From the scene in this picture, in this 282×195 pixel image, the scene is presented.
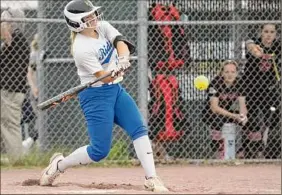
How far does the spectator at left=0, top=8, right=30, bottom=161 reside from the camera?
35.7 ft

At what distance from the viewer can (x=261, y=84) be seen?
37.6 feet

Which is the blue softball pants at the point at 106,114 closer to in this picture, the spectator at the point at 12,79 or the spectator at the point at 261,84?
the spectator at the point at 12,79

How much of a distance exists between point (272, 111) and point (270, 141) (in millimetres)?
406

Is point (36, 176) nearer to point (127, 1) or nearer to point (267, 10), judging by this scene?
point (127, 1)

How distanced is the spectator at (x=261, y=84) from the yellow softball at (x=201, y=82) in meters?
0.51

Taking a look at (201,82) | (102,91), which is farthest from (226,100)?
(102,91)

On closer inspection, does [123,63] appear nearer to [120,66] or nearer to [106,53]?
[120,66]

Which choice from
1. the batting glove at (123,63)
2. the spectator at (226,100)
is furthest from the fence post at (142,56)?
the batting glove at (123,63)

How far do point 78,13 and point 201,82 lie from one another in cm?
403

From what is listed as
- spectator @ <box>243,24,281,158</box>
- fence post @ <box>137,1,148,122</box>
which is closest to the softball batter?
fence post @ <box>137,1,148,122</box>

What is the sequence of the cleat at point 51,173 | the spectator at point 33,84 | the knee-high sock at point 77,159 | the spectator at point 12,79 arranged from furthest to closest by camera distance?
the spectator at point 33,84, the spectator at point 12,79, the cleat at point 51,173, the knee-high sock at point 77,159

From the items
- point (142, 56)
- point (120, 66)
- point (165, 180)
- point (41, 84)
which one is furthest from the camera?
point (41, 84)

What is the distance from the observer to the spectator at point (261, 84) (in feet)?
37.1

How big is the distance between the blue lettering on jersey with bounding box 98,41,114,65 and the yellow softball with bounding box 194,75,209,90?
378 cm
